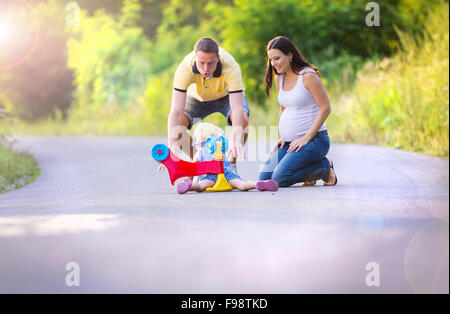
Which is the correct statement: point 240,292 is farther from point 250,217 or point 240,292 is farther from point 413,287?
point 250,217

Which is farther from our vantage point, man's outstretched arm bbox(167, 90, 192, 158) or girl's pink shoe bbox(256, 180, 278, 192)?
man's outstretched arm bbox(167, 90, 192, 158)

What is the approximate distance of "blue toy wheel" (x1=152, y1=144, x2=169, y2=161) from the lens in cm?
746

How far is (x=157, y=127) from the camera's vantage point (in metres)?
22.2

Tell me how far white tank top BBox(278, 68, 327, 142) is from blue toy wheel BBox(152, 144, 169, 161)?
1.43 metres

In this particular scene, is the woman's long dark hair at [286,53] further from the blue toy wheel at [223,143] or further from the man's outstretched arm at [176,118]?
the man's outstretched arm at [176,118]

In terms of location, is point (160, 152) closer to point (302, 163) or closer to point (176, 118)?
point (176, 118)

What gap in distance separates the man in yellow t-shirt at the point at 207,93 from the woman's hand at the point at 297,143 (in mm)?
549

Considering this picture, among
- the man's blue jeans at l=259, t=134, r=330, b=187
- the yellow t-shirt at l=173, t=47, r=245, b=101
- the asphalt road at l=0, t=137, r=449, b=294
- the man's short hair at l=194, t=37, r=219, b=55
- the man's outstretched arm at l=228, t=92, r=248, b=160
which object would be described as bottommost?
the asphalt road at l=0, t=137, r=449, b=294

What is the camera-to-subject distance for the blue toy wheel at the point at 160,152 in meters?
7.46

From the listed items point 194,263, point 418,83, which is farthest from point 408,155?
point 194,263

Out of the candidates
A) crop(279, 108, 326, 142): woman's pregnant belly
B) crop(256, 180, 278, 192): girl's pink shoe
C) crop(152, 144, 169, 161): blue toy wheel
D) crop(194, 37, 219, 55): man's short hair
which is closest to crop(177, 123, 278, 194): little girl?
crop(256, 180, 278, 192): girl's pink shoe

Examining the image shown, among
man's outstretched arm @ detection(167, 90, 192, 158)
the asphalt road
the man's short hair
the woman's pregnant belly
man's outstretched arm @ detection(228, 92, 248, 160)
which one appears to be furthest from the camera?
the woman's pregnant belly

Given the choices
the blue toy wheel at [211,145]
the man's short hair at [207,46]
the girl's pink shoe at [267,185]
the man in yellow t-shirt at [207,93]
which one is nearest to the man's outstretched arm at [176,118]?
the man in yellow t-shirt at [207,93]

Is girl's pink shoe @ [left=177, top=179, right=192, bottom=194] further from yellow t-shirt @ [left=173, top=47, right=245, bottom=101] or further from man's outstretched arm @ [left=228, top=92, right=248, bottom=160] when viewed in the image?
yellow t-shirt @ [left=173, top=47, right=245, bottom=101]
